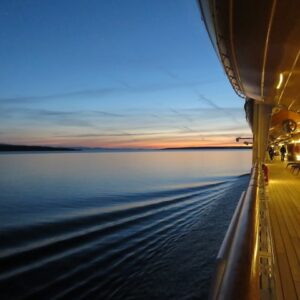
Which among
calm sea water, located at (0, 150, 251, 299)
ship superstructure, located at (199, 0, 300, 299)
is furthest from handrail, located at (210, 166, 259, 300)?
calm sea water, located at (0, 150, 251, 299)

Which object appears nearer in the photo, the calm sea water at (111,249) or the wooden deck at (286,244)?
the wooden deck at (286,244)

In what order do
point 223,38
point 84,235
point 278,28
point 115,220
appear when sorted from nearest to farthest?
point 278,28, point 223,38, point 84,235, point 115,220

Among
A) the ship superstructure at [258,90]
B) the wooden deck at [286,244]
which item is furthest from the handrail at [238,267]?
the wooden deck at [286,244]

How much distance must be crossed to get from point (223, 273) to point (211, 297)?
4.8 inches

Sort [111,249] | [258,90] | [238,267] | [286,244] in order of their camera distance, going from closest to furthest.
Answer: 1. [238,267]
2. [286,244]
3. [258,90]
4. [111,249]

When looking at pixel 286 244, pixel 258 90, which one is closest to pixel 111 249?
pixel 286 244

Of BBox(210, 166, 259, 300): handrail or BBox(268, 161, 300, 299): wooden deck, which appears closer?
BBox(210, 166, 259, 300): handrail

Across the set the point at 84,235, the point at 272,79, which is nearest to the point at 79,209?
the point at 84,235

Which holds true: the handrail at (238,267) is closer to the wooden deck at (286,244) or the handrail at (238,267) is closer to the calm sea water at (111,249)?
the wooden deck at (286,244)

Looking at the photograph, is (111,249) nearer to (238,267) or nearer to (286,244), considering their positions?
(286,244)

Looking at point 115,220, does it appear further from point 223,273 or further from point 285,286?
point 223,273

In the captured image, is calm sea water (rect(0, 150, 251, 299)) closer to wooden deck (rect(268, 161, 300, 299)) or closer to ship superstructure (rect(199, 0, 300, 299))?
wooden deck (rect(268, 161, 300, 299))

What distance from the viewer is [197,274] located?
845 cm

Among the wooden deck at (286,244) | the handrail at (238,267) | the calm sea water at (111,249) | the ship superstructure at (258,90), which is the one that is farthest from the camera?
the calm sea water at (111,249)
